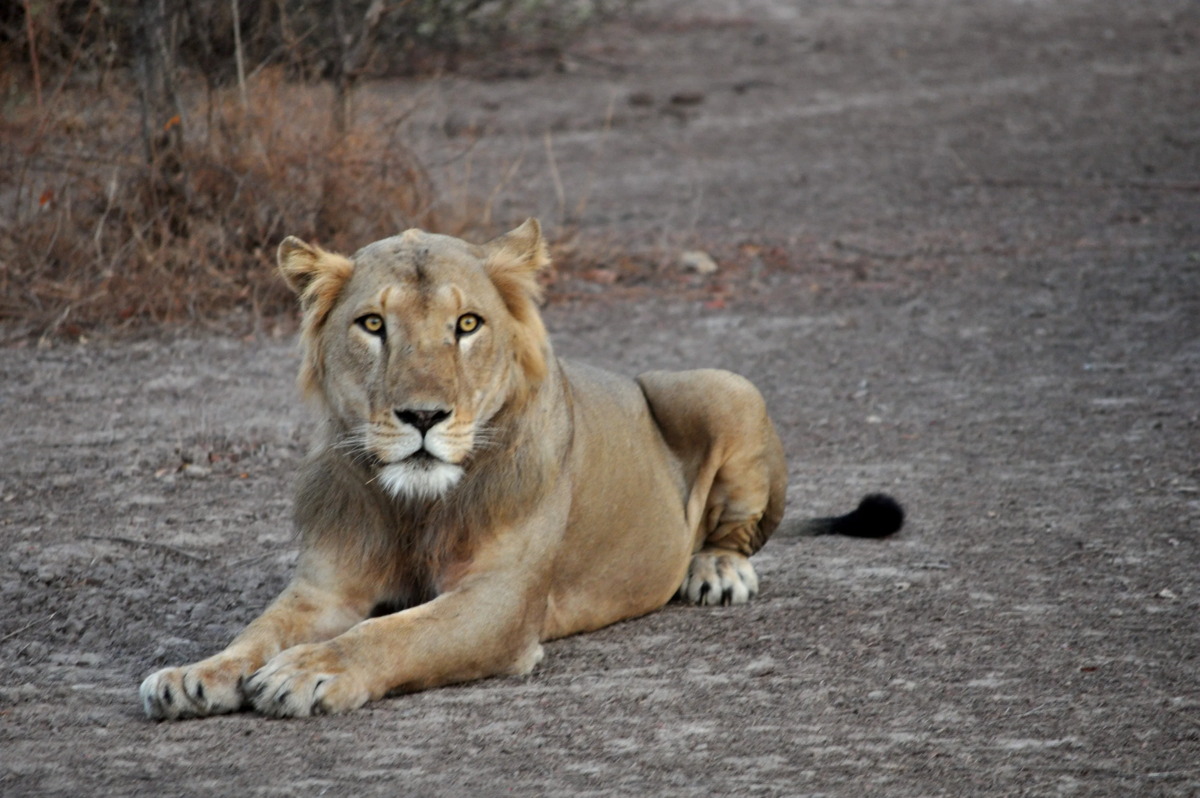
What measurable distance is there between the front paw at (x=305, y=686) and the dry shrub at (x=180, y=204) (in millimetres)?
4727

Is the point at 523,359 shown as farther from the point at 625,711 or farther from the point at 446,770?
the point at 446,770

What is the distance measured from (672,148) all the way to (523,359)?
9.48m

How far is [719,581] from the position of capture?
175 inches

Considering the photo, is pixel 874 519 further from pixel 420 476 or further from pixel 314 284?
pixel 314 284

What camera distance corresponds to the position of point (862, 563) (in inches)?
189

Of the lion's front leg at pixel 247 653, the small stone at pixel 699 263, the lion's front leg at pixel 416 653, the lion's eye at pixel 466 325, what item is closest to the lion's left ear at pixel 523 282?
the lion's eye at pixel 466 325

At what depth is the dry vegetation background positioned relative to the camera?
761 cm

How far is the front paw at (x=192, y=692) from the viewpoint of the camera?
3174mm

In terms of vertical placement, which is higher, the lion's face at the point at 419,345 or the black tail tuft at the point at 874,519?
the lion's face at the point at 419,345

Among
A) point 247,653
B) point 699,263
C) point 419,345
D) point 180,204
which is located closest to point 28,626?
point 247,653

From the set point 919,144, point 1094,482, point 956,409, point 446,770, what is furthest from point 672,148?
point 446,770

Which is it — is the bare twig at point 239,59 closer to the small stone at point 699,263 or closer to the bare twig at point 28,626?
the small stone at point 699,263

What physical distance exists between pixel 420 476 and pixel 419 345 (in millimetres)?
303

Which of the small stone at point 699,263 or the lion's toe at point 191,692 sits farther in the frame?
the small stone at point 699,263
